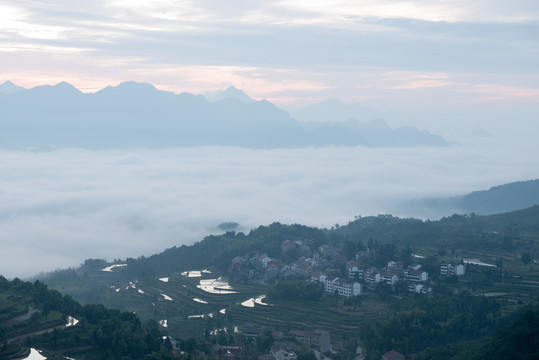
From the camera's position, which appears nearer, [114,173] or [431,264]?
[431,264]

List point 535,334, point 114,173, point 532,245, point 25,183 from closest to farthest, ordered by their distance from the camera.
A: point 535,334 → point 532,245 → point 25,183 → point 114,173

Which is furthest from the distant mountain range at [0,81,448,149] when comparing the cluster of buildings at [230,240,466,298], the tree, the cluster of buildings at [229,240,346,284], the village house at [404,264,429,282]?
the tree

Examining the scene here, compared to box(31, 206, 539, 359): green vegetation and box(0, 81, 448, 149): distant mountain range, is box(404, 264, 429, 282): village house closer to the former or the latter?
box(31, 206, 539, 359): green vegetation

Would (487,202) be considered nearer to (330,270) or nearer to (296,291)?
(330,270)

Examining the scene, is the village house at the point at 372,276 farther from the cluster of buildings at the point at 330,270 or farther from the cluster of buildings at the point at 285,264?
the cluster of buildings at the point at 285,264

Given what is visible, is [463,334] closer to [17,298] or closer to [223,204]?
[17,298]

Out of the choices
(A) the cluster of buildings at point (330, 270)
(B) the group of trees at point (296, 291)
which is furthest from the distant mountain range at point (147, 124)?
(B) the group of trees at point (296, 291)

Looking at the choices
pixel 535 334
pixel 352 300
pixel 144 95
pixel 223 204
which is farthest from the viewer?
pixel 144 95

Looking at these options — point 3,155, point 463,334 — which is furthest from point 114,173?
point 463,334
